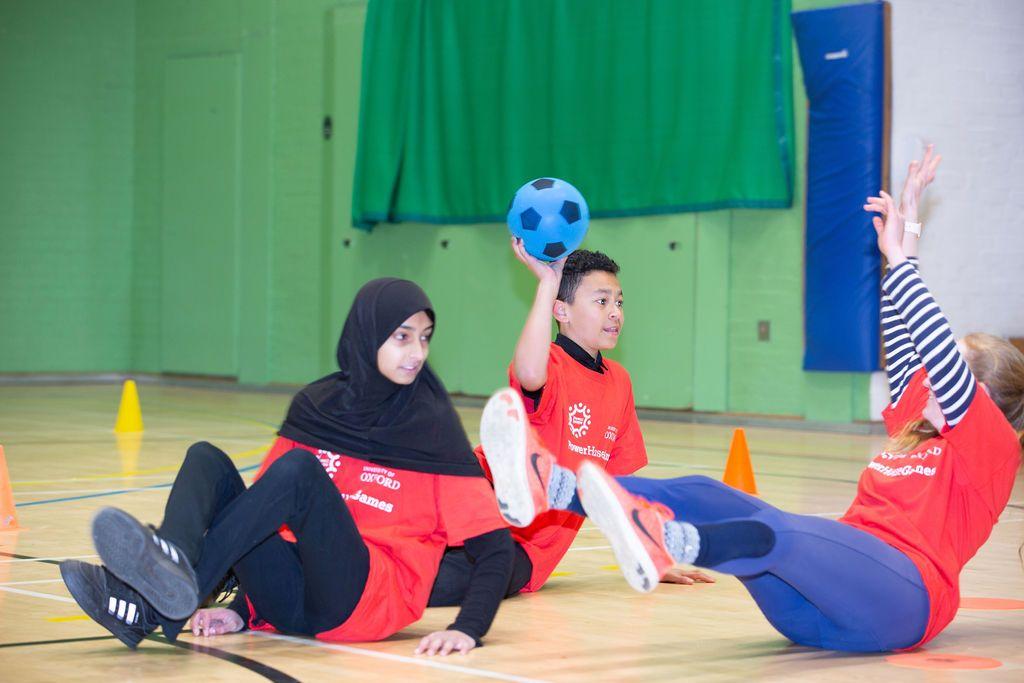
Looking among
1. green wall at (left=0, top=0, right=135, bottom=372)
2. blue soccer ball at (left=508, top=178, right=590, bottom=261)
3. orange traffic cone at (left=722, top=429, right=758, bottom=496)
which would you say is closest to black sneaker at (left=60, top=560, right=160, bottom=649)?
A: blue soccer ball at (left=508, top=178, right=590, bottom=261)

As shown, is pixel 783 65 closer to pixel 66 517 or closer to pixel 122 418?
pixel 122 418

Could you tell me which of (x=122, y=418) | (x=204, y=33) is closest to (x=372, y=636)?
(x=122, y=418)

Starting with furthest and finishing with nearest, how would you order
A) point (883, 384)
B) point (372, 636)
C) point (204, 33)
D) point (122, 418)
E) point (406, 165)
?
point (204, 33), point (406, 165), point (883, 384), point (122, 418), point (372, 636)

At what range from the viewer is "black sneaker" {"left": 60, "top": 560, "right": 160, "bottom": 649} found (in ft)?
10.7

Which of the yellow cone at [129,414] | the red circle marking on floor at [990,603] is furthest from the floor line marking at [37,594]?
the yellow cone at [129,414]

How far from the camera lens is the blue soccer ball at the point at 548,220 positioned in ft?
14.2

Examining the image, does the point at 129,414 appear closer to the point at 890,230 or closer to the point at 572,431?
the point at 572,431

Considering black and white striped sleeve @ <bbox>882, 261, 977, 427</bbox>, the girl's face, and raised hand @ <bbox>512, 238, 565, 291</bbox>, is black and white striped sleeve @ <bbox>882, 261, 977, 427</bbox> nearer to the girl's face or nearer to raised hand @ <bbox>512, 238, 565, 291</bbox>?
raised hand @ <bbox>512, 238, 565, 291</bbox>

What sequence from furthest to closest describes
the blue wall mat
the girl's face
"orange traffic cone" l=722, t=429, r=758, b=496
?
the blue wall mat, "orange traffic cone" l=722, t=429, r=758, b=496, the girl's face

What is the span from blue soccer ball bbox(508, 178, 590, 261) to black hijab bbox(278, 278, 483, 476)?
0.79 metres

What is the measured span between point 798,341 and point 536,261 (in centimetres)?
791

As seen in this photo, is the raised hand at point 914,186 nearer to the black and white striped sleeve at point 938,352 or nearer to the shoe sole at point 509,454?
the black and white striped sleeve at point 938,352

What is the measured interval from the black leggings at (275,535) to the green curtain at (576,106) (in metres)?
8.64

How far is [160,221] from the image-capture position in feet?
54.1
